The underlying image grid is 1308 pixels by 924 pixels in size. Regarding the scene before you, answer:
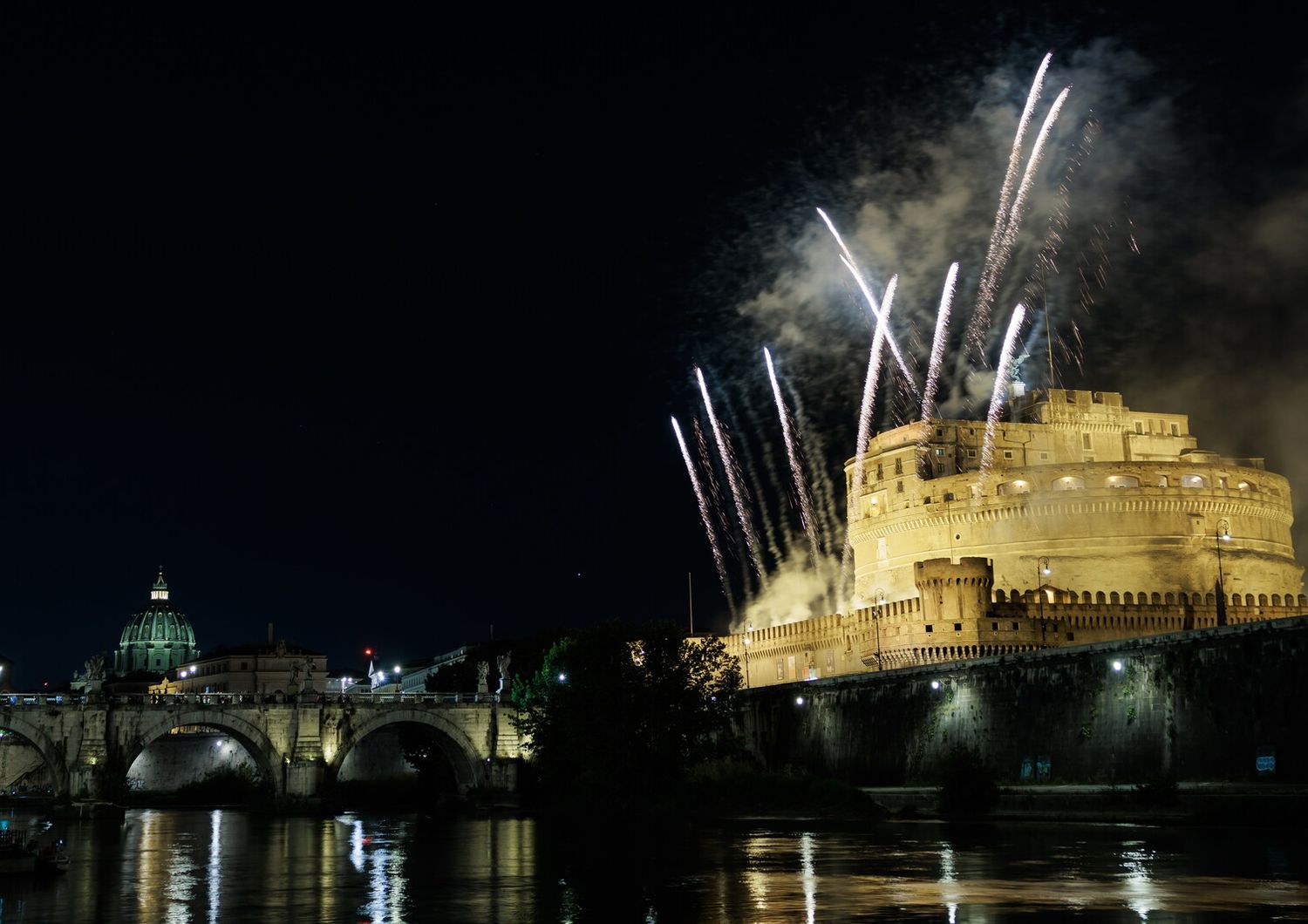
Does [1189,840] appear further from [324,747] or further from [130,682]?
[130,682]

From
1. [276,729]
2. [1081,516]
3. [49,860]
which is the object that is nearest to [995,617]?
[1081,516]

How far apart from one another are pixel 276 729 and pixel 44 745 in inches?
472

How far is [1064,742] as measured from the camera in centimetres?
5041

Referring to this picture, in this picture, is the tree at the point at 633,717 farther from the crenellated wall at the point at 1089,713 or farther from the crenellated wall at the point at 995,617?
the crenellated wall at the point at 995,617

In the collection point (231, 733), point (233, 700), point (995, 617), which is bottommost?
point (231, 733)

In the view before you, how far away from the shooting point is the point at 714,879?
1246 inches

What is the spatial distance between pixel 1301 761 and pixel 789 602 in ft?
211

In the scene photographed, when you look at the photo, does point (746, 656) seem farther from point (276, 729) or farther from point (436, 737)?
point (276, 729)

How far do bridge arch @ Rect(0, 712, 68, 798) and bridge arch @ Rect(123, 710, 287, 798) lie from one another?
331 centimetres

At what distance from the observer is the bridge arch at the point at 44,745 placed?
72438 millimetres

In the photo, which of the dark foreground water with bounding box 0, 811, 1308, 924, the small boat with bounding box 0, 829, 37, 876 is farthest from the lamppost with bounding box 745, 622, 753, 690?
the small boat with bounding box 0, 829, 37, 876

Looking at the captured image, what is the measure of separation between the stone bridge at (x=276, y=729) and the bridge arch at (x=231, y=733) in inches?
1.9

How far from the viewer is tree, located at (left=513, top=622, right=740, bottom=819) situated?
6381 centimetres

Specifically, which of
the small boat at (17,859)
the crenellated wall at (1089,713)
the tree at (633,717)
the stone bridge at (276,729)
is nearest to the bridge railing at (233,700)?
the stone bridge at (276,729)
